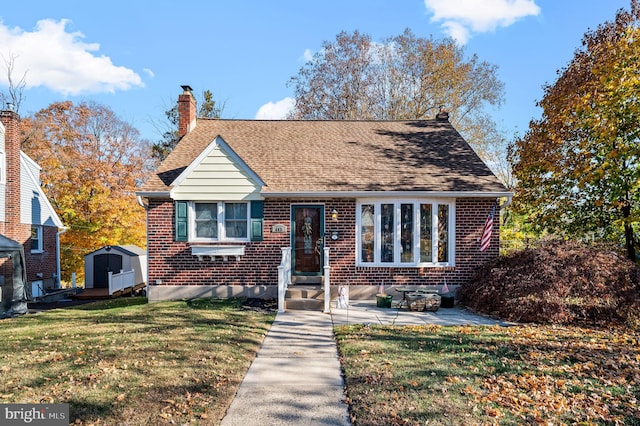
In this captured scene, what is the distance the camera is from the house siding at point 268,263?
475 inches

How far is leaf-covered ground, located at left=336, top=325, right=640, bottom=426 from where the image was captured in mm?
4492

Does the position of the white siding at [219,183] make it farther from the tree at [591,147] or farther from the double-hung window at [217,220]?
the tree at [591,147]

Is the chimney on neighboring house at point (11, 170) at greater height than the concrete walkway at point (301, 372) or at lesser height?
greater

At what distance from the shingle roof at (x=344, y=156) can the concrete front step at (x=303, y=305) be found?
10.4 ft

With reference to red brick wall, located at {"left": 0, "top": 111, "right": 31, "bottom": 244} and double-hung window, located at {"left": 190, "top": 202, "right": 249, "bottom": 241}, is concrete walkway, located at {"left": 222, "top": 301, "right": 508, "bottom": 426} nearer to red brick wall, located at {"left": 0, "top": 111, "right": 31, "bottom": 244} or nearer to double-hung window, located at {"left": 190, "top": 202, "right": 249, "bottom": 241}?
double-hung window, located at {"left": 190, "top": 202, "right": 249, "bottom": 241}

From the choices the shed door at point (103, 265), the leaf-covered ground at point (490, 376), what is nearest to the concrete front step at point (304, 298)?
the leaf-covered ground at point (490, 376)

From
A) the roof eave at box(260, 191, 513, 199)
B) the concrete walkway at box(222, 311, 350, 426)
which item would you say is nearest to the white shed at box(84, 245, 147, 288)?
the roof eave at box(260, 191, 513, 199)

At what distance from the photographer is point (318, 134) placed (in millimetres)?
15320

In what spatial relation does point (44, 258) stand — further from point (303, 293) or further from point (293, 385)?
point (293, 385)

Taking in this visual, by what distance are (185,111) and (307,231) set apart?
6743 millimetres

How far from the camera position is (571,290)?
30.7 feet

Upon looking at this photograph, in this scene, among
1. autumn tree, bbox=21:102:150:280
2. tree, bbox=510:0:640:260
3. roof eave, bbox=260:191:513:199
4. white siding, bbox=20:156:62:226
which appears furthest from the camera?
autumn tree, bbox=21:102:150:280

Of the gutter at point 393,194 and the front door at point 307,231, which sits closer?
the gutter at point 393,194

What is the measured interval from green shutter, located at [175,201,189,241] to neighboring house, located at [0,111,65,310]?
8256 mm
